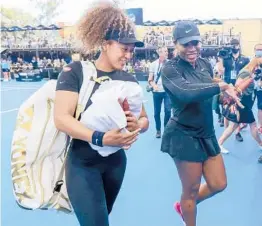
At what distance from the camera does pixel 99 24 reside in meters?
1.72

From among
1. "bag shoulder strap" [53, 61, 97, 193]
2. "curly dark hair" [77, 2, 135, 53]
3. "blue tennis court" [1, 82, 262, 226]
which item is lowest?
"blue tennis court" [1, 82, 262, 226]

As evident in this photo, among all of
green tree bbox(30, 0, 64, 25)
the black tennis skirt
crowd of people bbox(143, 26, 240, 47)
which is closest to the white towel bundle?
the black tennis skirt

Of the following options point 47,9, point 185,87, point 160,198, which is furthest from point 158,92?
point 47,9

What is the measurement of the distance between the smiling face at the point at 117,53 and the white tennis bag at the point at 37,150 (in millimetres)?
102

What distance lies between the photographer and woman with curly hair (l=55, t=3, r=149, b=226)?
1.58 metres

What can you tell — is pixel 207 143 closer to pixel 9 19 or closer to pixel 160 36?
pixel 160 36

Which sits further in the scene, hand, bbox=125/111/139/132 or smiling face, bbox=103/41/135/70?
smiling face, bbox=103/41/135/70

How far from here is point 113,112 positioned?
4.94 ft

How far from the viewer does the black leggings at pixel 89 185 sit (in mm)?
1647

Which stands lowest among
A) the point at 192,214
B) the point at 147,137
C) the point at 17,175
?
the point at 147,137

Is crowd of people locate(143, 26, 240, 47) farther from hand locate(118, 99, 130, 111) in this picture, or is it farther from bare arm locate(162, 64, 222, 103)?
hand locate(118, 99, 130, 111)

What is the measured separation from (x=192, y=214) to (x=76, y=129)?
1.28 m

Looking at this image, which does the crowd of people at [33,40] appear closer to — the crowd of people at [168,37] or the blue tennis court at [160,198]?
the crowd of people at [168,37]

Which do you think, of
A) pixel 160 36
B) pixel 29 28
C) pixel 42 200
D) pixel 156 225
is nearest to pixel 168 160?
pixel 156 225
